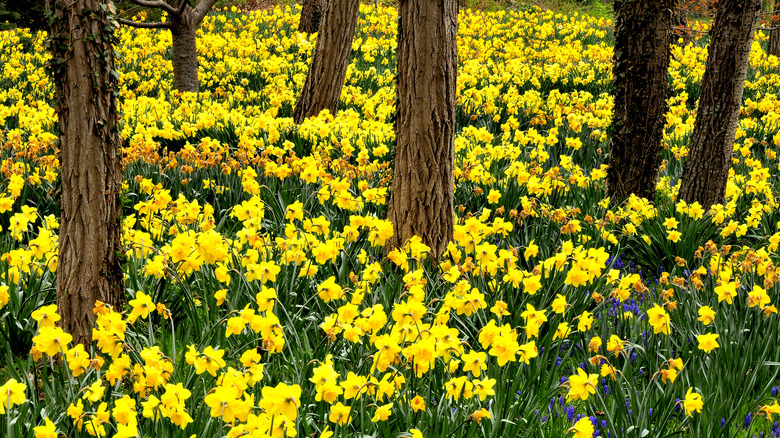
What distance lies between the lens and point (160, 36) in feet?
45.2

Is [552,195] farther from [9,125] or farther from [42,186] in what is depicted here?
[9,125]

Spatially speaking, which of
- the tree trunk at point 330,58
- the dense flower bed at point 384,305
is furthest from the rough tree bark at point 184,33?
the tree trunk at point 330,58

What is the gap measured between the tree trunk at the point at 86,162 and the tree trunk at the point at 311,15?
1144 centimetres

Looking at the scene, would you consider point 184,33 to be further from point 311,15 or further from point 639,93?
point 639,93

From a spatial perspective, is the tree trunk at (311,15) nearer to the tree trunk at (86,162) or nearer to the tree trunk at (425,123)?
the tree trunk at (425,123)

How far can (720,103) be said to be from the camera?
5203 mm

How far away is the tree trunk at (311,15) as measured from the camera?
45.2 feet

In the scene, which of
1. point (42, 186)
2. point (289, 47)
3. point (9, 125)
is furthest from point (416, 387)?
point (289, 47)

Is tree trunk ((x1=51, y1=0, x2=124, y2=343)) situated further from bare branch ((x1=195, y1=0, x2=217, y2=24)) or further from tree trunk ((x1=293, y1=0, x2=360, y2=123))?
bare branch ((x1=195, y1=0, x2=217, y2=24))

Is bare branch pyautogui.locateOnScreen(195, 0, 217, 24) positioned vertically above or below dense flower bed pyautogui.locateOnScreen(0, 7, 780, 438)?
above

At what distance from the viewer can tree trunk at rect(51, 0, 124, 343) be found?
2.72 m

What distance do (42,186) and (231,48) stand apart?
9.08 metres

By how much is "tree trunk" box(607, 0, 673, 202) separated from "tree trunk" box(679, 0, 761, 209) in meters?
0.29

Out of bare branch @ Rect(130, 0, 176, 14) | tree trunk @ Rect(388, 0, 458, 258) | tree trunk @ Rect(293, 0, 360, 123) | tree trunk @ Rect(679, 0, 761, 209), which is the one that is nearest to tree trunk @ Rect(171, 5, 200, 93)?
bare branch @ Rect(130, 0, 176, 14)
